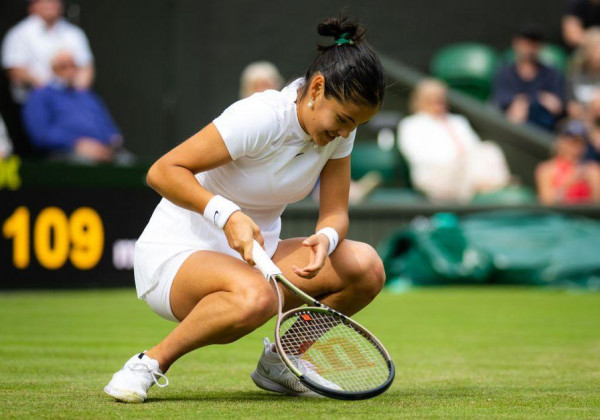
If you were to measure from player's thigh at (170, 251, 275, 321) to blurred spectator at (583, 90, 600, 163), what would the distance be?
8.16 m

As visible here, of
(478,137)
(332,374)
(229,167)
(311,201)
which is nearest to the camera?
(332,374)

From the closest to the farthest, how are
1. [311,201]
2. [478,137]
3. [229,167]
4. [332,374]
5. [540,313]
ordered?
1. [332,374]
2. [229,167]
3. [540,313]
4. [311,201]
5. [478,137]

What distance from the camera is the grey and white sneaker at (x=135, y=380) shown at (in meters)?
3.35

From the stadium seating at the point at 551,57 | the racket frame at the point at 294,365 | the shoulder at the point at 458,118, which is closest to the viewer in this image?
the racket frame at the point at 294,365

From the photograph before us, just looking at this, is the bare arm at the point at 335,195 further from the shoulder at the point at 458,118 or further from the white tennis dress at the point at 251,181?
the shoulder at the point at 458,118

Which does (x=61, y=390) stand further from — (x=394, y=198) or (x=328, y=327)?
(x=394, y=198)

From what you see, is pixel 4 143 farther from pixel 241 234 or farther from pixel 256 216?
pixel 241 234

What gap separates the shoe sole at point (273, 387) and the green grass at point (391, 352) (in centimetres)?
5

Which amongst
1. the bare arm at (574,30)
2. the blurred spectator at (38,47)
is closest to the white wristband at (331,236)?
the blurred spectator at (38,47)

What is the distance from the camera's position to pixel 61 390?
3.66 metres

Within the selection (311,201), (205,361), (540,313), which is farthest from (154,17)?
(205,361)

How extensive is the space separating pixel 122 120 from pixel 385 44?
357 centimetres

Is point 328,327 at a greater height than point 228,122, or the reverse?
point 228,122

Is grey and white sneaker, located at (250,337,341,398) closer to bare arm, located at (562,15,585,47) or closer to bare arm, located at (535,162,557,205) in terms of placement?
bare arm, located at (535,162,557,205)
